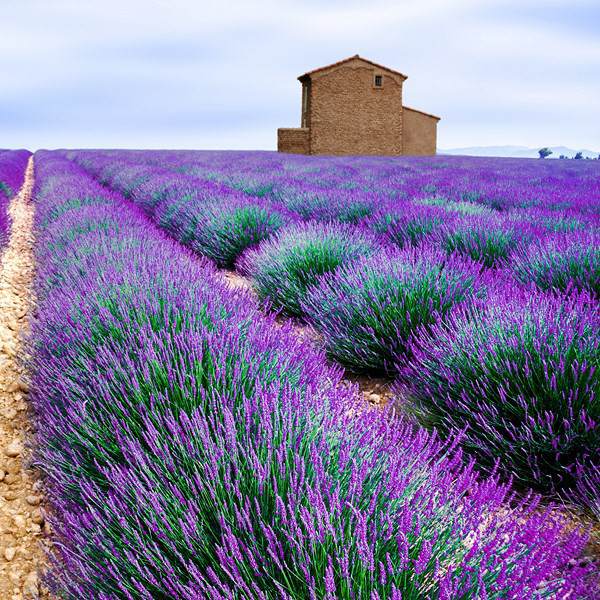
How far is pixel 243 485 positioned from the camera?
40.2 inches

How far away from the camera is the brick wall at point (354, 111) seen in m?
27.0

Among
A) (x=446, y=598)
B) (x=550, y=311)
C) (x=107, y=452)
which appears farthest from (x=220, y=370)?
(x=550, y=311)

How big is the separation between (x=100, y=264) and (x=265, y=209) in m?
2.77

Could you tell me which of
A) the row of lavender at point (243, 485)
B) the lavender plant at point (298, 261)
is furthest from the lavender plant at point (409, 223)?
the row of lavender at point (243, 485)

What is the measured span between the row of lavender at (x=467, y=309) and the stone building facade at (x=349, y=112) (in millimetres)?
23568

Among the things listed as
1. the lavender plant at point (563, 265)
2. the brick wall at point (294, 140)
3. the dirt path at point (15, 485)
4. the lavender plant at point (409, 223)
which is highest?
the brick wall at point (294, 140)

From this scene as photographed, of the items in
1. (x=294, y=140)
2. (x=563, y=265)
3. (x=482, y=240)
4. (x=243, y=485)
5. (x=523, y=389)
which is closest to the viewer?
(x=243, y=485)

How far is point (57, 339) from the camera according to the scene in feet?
6.60

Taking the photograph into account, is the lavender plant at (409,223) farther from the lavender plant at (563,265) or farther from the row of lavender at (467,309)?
the lavender plant at (563,265)

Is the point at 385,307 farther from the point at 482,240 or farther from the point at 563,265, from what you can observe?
the point at 482,240

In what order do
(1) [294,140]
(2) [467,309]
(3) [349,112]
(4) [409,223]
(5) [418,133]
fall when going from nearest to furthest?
(2) [467,309] < (4) [409,223] < (3) [349,112] < (1) [294,140] < (5) [418,133]

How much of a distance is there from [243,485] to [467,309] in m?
1.69

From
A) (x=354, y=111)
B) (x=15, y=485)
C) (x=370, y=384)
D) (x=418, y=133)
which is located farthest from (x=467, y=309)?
(x=418, y=133)

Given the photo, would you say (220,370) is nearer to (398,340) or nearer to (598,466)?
(598,466)
